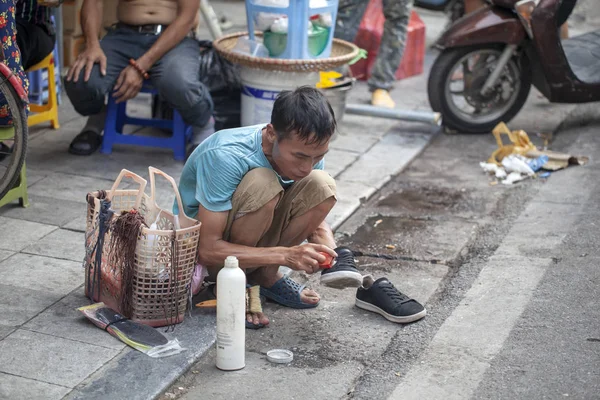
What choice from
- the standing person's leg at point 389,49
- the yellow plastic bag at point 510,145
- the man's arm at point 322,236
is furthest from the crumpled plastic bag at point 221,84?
the man's arm at point 322,236

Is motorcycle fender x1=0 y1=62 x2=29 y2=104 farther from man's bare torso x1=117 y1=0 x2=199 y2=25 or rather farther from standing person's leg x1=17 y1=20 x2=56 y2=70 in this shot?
man's bare torso x1=117 y1=0 x2=199 y2=25

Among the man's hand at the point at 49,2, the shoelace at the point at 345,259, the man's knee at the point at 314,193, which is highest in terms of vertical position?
the man's hand at the point at 49,2

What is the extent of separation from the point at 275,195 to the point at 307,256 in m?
0.27

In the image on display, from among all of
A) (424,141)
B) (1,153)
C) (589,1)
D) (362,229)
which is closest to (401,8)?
(424,141)

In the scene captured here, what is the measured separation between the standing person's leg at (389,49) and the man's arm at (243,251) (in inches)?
135

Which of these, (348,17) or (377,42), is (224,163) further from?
(377,42)

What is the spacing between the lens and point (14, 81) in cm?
400

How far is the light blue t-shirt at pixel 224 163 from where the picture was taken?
3273 mm

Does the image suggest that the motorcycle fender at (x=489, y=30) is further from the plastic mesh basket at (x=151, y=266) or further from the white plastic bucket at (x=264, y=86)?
the plastic mesh basket at (x=151, y=266)

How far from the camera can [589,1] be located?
34.8ft

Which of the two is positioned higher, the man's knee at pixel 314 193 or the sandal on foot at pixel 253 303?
the man's knee at pixel 314 193

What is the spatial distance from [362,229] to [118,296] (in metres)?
1.64

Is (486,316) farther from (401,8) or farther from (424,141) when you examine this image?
(401,8)

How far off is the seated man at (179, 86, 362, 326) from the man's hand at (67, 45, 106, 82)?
1.70m
